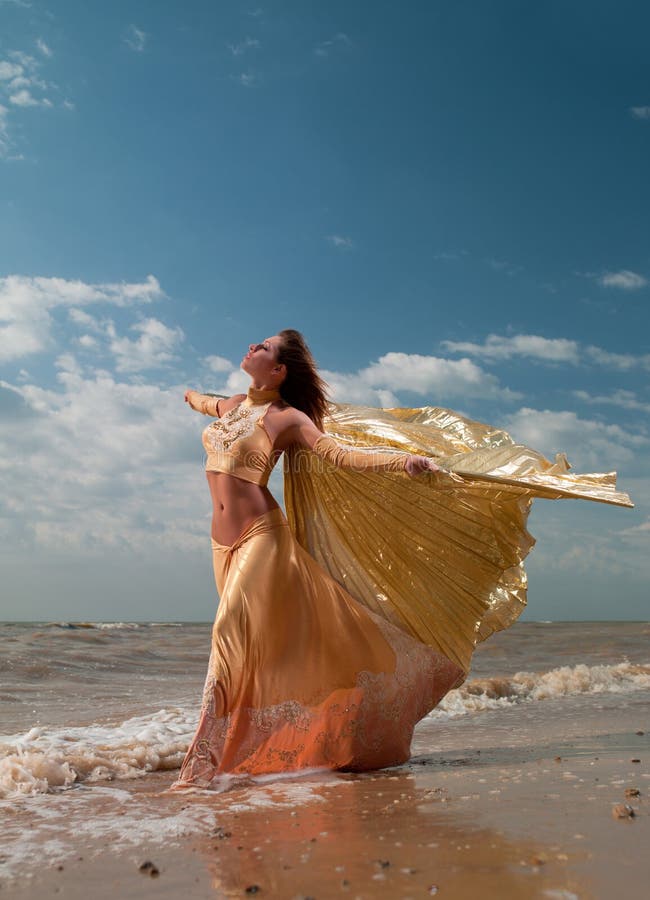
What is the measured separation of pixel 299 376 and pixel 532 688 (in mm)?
5337

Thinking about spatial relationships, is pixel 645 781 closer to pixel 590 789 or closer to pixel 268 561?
pixel 590 789

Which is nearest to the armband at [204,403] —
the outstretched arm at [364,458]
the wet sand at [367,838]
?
the outstretched arm at [364,458]

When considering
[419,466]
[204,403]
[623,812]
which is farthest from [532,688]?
[623,812]

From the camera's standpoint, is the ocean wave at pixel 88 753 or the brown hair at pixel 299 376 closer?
the ocean wave at pixel 88 753

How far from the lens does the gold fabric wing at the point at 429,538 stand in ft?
14.0

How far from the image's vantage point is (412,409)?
17.7 ft

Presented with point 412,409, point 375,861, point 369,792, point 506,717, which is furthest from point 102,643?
point 375,861

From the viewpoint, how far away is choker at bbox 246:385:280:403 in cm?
439

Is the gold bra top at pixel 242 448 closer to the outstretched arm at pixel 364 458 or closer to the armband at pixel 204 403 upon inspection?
the outstretched arm at pixel 364 458

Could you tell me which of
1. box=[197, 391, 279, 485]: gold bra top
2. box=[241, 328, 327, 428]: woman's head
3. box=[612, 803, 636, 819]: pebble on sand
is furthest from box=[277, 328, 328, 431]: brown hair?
box=[612, 803, 636, 819]: pebble on sand

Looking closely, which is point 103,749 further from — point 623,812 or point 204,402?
point 623,812

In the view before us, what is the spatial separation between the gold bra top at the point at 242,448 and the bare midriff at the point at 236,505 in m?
0.04

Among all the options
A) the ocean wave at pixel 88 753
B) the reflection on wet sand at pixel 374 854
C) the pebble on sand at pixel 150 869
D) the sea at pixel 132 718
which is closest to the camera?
the reflection on wet sand at pixel 374 854

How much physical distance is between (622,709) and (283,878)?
5.09 metres
